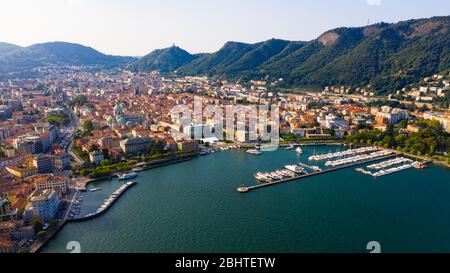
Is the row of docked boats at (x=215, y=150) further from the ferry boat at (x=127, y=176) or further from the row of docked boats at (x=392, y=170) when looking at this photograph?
the row of docked boats at (x=392, y=170)

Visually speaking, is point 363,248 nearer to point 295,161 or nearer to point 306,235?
point 306,235

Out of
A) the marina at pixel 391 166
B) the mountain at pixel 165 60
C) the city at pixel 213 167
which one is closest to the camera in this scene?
the city at pixel 213 167

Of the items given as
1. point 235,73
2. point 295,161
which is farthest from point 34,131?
point 235,73

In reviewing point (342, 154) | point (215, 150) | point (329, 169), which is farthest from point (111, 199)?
point (342, 154)

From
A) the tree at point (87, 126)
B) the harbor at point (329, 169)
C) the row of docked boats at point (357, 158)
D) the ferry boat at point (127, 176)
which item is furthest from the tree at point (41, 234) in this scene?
the tree at point (87, 126)

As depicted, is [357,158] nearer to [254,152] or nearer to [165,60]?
[254,152]
